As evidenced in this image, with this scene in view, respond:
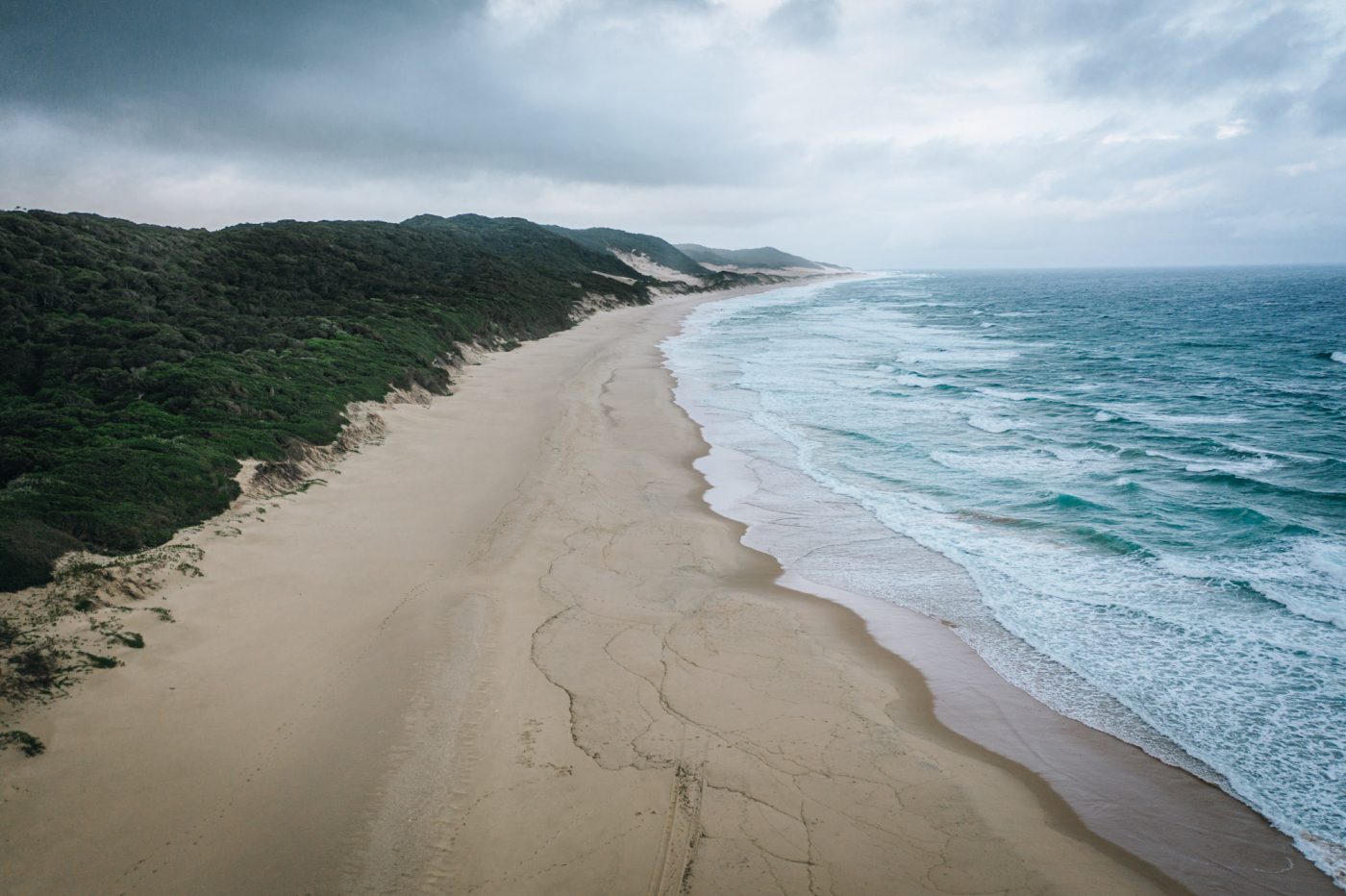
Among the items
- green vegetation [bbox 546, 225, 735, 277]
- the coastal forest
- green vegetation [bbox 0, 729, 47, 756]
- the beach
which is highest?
green vegetation [bbox 546, 225, 735, 277]

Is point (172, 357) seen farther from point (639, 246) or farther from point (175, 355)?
point (639, 246)

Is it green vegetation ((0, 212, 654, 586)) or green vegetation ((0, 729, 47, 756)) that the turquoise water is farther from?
green vegetation ((0, 212, 654, 586))

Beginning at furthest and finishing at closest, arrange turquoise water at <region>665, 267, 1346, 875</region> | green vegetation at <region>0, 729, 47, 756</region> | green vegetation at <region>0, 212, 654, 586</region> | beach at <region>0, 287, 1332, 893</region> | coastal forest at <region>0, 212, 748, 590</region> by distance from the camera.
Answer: coastal forest at <region>0, 212, 748, 590</region>, green vegetation at <region>0, 212, 654, 586</region>, turquoise water at <region>665, 267, 1346, 875</region>, green vegetation at <region>0, 729, 47, 756</region>, beach at <region>0, 287, 1332, 893</region>

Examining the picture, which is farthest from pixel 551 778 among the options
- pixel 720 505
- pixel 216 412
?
pixel 216 412

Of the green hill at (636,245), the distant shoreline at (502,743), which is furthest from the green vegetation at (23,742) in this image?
the green hill at (636,245)

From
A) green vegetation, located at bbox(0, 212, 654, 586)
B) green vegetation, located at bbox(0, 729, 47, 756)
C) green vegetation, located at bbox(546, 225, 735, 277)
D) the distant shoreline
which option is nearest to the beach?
the distant shoreline

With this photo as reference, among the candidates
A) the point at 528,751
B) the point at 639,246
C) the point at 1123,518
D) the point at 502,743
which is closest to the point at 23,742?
the point at 502,743
